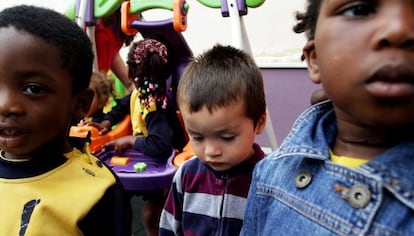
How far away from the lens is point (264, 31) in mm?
3070

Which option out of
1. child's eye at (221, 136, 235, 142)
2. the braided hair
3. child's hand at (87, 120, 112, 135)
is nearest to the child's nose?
child's eye at (221, 136, 235, 142)

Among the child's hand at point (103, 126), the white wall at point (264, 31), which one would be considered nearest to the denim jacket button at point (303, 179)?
the child's hand at point (103, 126)

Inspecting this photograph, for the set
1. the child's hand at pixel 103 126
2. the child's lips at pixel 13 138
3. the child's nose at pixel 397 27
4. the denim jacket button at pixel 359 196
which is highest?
the child's nose at pixel 397 27

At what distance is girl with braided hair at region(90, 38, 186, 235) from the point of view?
176 cm

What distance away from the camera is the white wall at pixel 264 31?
2.94 meters

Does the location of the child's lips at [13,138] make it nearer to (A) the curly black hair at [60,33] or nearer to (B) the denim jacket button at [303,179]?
(A) the curly black hair at [60,33]

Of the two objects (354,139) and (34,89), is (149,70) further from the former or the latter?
(354,139)

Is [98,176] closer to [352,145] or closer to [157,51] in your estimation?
[352,145]

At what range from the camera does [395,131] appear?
54 centimetres

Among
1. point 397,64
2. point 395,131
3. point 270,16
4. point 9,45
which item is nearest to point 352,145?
point 395,131

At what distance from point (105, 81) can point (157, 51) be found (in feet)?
1.38

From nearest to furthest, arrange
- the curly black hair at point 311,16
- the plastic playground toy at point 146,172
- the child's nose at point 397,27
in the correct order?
the child's nose at point 397,27 → the curly black hair at point 311,16 → the plastic playground toy at point 146,172

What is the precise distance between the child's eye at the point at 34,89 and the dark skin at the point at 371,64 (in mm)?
518

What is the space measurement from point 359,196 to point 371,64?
0.18 m
